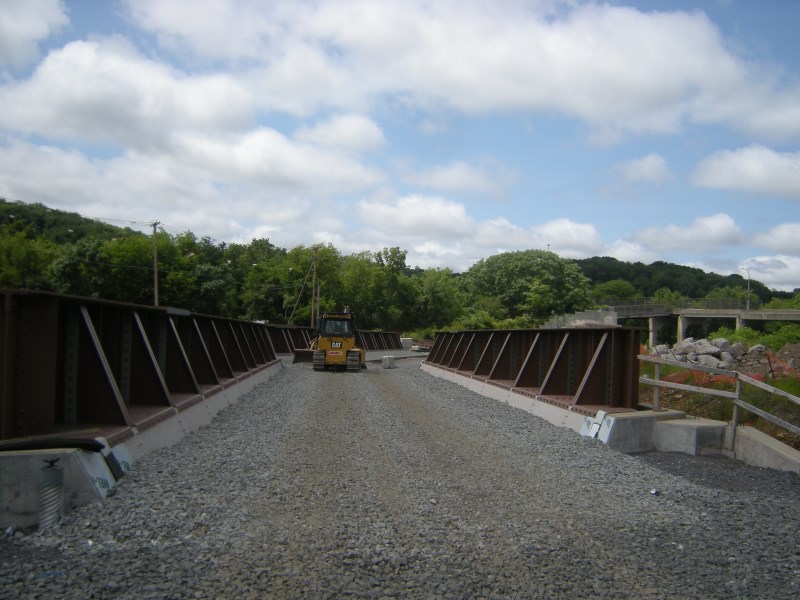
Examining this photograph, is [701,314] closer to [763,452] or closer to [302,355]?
[302,355]

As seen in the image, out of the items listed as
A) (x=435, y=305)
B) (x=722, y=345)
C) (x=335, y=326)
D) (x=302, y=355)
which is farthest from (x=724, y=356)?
(x=435, y=305)

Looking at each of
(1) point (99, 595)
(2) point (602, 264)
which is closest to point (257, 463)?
(1) point (99, 595)

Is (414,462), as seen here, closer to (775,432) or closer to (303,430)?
(303,430)

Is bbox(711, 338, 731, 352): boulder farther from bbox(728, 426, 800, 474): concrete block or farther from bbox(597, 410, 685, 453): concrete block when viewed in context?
bbox(597, 410, 685, 453): concrete block

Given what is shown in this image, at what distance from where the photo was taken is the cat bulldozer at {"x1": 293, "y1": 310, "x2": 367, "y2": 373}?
2961 centimetres

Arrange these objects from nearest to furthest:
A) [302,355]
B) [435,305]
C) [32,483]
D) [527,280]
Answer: [32,483] < [302,355] < [435,305] < [527,280]

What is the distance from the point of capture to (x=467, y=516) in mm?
6418

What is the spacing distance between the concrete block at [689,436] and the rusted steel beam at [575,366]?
1207 millimetres

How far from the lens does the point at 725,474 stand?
30.5 feet

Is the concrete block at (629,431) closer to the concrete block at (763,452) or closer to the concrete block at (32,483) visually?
the concrete block at (763,452)

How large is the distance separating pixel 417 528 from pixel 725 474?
553 centimetres

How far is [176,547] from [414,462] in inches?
163

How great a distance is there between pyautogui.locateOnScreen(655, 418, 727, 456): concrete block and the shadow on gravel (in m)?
0.15

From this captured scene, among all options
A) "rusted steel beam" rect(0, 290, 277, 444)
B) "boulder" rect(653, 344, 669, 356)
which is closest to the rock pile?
"boulder" rect(653, 344, 669, 356)
